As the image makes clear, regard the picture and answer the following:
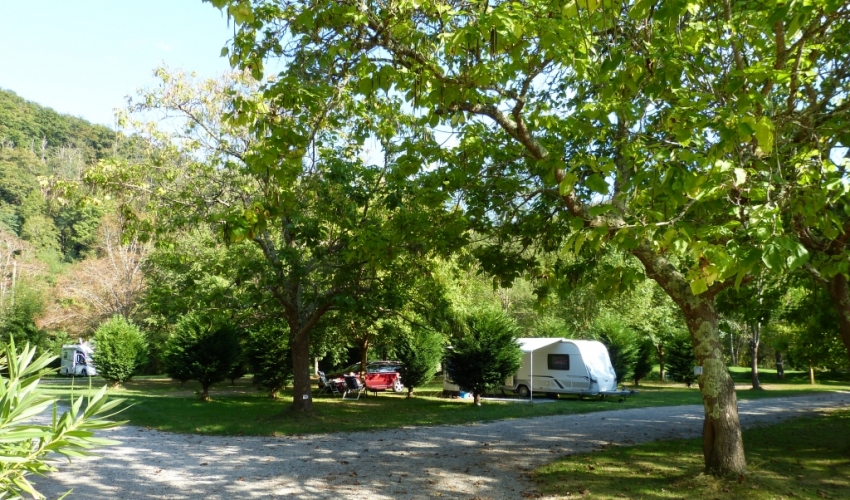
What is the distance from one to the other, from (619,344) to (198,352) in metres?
19.3

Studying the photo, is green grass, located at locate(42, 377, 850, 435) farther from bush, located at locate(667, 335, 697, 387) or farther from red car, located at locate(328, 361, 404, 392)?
bush, located at locate(667, 335, 697, 387)

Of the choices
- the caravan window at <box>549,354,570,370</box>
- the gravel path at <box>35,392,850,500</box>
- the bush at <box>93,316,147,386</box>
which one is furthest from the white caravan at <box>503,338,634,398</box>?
the bush at <box>93,316,147,386</box>

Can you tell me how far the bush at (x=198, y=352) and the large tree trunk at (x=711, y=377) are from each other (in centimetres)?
1676

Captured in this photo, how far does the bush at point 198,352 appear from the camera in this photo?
70.7 feet

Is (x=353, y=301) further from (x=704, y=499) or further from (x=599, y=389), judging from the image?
(x=599, y=389)

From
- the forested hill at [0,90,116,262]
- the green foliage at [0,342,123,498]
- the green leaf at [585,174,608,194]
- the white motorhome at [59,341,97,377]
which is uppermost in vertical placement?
the forested hill at [0,90,116,262]

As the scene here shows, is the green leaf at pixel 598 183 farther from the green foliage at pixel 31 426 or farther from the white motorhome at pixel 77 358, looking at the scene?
the white motorhome at pixel 77 358

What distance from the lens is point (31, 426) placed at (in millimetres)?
1781

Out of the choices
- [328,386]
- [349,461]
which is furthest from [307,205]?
[328,386]

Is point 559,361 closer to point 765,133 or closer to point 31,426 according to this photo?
point 765,133

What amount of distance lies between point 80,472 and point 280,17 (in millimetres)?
6946

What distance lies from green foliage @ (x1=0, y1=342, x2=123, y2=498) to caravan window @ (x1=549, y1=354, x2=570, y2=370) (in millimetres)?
23688

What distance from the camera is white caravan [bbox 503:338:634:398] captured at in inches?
944

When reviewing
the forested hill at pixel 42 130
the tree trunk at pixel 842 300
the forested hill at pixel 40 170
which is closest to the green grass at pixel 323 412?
the tree trunk at pixel 842 300
